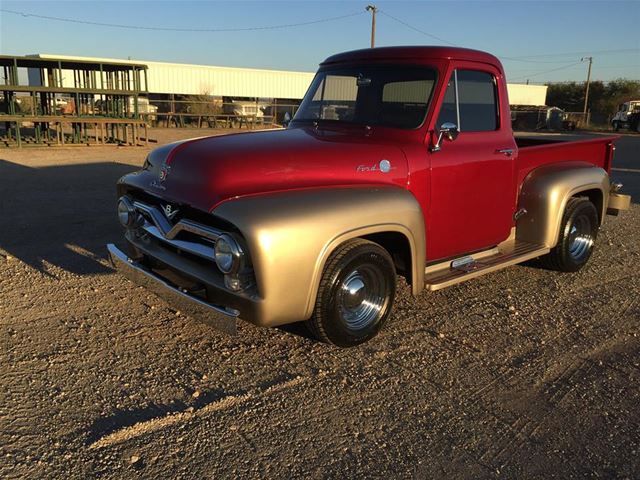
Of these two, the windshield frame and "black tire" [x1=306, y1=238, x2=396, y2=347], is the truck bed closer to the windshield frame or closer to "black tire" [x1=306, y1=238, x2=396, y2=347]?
the windshield frame

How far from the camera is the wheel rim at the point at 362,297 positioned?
3715mm

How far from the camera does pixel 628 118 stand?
4125 cm

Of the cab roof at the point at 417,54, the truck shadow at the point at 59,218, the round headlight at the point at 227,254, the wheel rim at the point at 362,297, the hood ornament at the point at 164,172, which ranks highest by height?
the cab roof at the point at 417,54

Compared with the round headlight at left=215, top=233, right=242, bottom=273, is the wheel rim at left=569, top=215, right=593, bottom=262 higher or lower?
lower

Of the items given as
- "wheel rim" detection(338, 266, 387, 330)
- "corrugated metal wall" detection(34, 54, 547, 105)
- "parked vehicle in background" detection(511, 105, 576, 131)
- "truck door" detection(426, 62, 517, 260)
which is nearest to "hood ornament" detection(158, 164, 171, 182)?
"wheel rim" detection(338, 266, 387, 330)

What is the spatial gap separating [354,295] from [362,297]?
107 mm

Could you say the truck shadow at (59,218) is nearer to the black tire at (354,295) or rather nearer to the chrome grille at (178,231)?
the chrome grille at (178,231)

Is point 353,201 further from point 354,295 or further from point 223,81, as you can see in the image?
point 223,81

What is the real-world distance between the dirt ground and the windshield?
1.60 m

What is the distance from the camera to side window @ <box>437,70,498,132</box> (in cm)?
437

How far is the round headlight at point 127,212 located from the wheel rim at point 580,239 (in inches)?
164

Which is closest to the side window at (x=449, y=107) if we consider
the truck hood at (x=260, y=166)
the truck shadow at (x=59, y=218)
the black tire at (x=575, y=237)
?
the truck hood at (x=260, y=166)

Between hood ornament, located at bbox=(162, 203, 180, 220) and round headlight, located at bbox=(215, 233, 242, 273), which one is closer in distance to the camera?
round headlight, located at bbox=(215, 233, 242, 273)

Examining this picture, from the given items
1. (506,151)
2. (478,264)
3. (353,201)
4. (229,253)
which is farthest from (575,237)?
(229,253)
